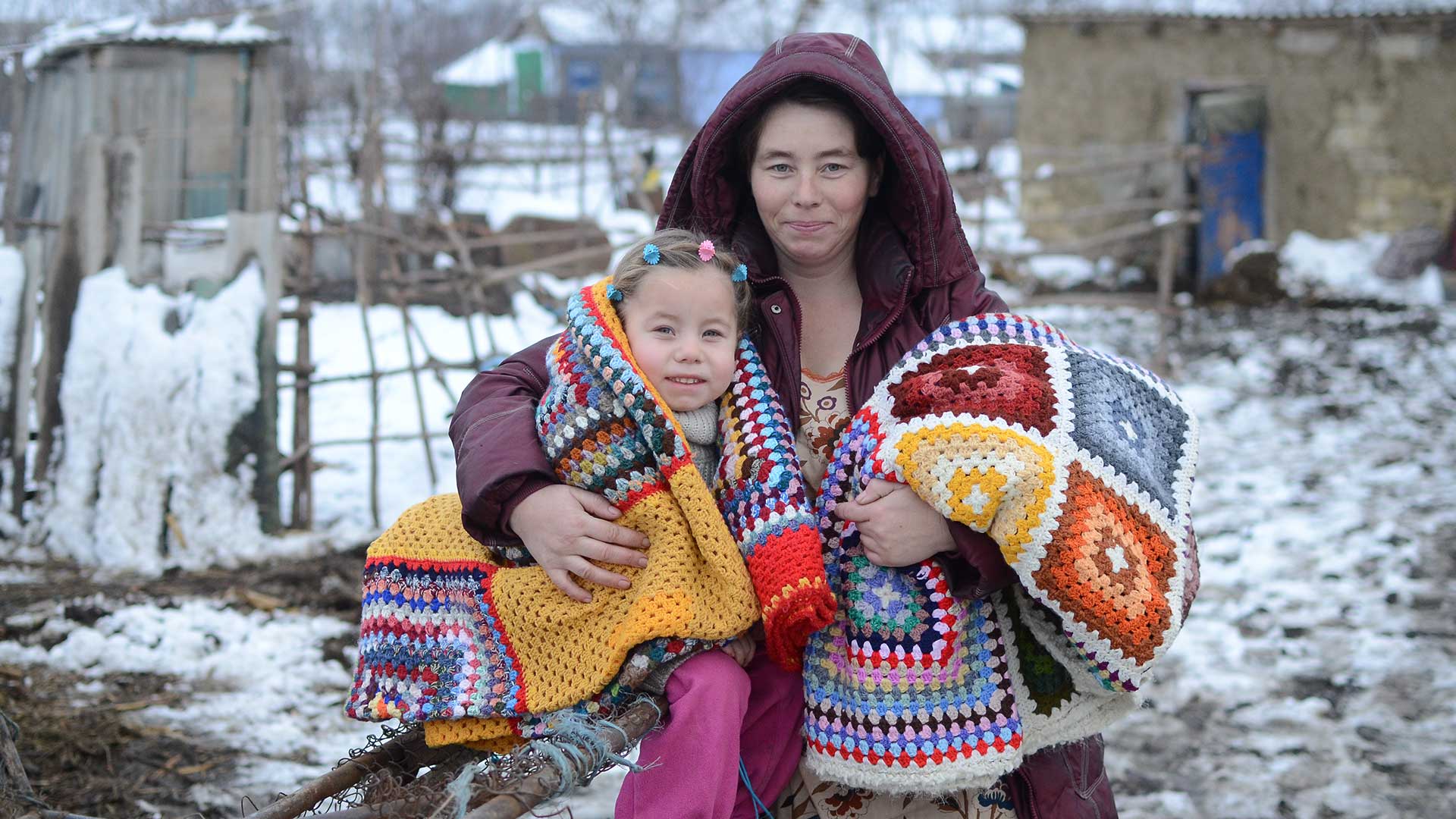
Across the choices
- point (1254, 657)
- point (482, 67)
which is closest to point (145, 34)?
point (1254, 657)

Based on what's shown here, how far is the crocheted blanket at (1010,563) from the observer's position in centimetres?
181

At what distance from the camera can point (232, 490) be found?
595cm

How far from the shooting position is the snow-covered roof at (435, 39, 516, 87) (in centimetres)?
2800

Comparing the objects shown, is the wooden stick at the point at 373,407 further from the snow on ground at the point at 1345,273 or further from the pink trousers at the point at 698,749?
the snow on ground at the point at 1345,273

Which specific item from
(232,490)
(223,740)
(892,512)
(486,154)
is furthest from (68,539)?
(486,154)

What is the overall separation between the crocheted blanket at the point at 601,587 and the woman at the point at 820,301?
6cm

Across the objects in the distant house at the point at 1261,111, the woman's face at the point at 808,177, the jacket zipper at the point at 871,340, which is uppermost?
the distant house at the point at 1261,111

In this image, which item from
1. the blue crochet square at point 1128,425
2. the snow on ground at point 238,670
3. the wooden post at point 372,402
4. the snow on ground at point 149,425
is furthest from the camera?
the wooden post at point 372,402

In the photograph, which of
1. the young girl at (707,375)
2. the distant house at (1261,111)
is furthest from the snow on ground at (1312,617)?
the distant house at (1261,111)

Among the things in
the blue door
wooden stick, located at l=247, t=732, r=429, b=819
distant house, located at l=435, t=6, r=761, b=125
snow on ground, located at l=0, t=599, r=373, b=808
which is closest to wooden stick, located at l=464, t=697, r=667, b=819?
wooden stick, located at l=247, t=732, r=429, b=819

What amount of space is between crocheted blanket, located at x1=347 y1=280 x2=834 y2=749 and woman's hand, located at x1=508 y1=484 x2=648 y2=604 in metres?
0.03

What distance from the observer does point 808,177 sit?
2031 mm

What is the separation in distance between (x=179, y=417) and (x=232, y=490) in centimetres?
43

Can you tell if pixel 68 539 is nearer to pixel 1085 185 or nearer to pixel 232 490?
pixel 232 490
